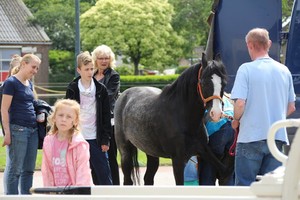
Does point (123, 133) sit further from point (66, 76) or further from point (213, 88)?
point (66, 76)

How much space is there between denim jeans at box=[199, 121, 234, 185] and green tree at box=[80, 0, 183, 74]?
45.0m

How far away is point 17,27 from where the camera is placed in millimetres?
57656

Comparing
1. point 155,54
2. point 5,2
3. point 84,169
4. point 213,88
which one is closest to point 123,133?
point 213,88

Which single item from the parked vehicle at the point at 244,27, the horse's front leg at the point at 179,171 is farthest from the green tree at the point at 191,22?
the horse's front leg at the point at 179,171

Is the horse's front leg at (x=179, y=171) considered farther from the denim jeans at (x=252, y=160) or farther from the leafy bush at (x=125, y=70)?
the leafy bush at (x=125, y=70)

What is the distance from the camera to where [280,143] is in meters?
7.32

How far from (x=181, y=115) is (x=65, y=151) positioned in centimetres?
311

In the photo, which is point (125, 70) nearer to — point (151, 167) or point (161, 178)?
point (161, 178)

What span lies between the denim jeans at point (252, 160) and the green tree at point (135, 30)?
46976 millimetres

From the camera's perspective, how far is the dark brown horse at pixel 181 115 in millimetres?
8703

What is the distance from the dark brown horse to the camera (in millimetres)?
8703

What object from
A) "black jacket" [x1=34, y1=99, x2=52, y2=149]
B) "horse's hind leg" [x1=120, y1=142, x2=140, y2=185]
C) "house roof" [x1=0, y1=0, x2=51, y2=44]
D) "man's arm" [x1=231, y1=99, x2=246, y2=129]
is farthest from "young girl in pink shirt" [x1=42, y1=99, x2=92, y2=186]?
"house roof" [x1=0, y1=0, x2=51, y2=44]

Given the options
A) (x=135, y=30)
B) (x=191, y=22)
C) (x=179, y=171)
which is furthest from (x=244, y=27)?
(x=135, y=30)

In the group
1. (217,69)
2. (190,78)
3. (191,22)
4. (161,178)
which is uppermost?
(191,22)
